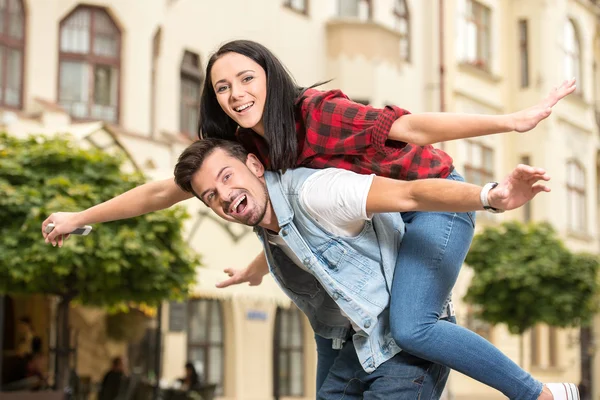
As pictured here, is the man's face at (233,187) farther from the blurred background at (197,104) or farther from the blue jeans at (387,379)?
the blurred background at (197,104)

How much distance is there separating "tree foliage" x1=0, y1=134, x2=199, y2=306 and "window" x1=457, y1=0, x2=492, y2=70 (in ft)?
50.4

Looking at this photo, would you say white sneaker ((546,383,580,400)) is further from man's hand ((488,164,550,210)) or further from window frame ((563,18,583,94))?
window frame ((563,18,583,94))

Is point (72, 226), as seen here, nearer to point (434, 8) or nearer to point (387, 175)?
point (387, 175)

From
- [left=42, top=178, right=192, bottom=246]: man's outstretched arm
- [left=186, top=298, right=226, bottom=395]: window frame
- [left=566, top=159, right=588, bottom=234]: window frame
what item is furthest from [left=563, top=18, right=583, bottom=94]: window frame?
[left=42, top=178, right=192, bottom=246]: man's outstretched arm

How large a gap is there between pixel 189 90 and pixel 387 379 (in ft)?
51.2

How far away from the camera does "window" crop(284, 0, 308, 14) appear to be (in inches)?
839

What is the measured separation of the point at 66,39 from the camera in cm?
1697

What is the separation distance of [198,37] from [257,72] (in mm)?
15759

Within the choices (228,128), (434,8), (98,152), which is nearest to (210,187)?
(228,128)

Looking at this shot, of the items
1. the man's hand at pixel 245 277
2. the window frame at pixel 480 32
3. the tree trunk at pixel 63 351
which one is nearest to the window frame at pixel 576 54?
the window frame at pixel 480 32

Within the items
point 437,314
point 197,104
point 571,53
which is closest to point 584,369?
point 571,53

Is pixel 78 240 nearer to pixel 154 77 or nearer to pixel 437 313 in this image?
pixel 437 313

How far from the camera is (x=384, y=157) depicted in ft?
12.0

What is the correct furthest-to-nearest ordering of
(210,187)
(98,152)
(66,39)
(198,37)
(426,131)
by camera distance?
(198,37)
(66,39)
(98,152)
(210,187)
(426,131)
